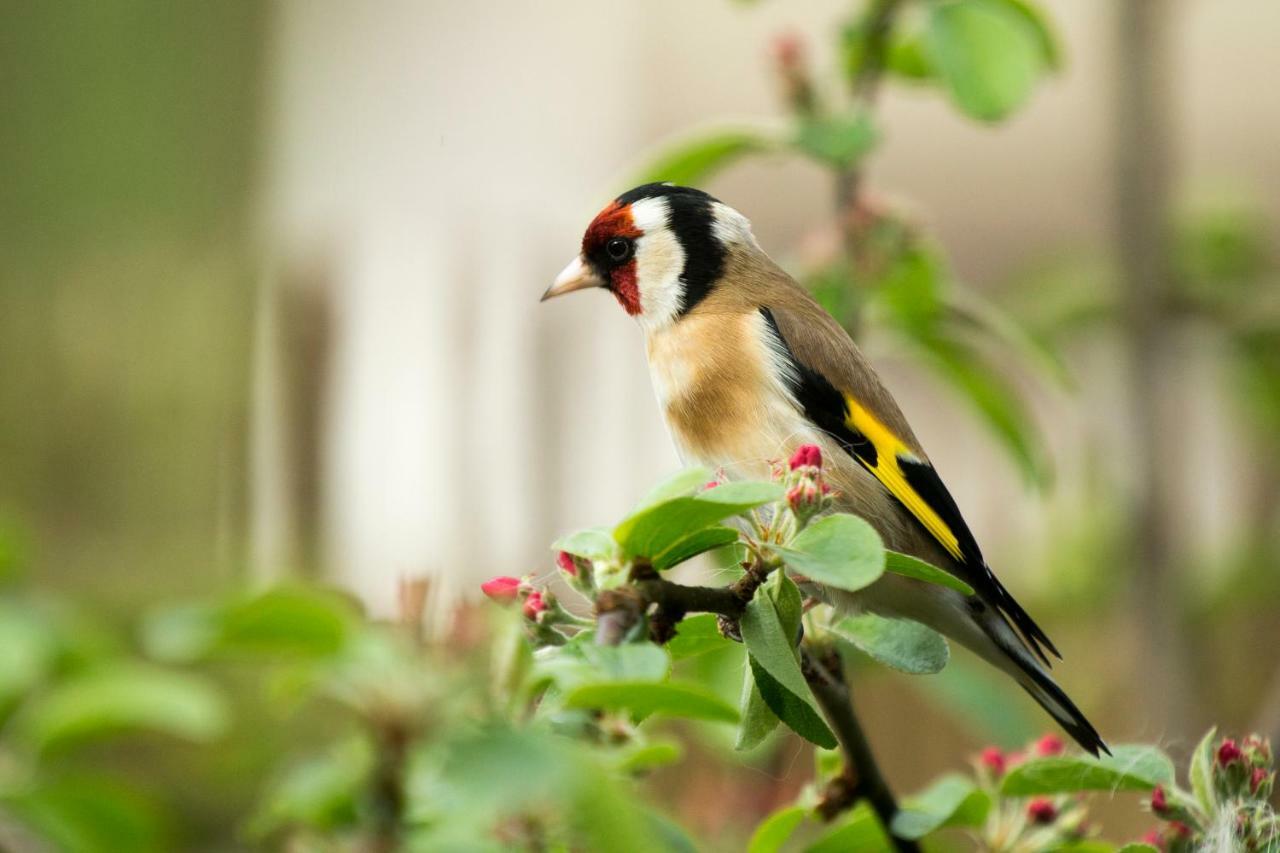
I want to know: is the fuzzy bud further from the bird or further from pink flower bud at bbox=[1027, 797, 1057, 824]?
the bird

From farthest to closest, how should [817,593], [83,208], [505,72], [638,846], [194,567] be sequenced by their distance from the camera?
[505,72] < [83,208] < [194,567] < [817,593] < [638,846]

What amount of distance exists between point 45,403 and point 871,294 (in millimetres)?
2316

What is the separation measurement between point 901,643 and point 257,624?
1.24 feet

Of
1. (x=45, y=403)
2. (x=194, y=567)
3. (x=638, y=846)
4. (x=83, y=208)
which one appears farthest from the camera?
(x=83, y=208)

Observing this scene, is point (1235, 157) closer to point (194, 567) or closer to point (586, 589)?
point (194, 567)

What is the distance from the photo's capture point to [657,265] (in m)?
1.45

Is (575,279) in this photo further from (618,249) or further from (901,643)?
(901,643)

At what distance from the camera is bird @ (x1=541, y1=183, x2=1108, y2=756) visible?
1354mm

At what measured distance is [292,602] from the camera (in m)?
0.83

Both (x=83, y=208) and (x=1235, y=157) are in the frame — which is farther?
(x=1235, y=157)

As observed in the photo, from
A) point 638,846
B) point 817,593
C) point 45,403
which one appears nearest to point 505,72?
point 45,403

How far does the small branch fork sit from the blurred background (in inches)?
25.0

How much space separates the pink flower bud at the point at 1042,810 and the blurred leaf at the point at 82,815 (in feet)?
2.53

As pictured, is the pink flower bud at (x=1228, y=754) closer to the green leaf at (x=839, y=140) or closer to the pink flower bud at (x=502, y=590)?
the pink flower bud at (x=502, y=590)
